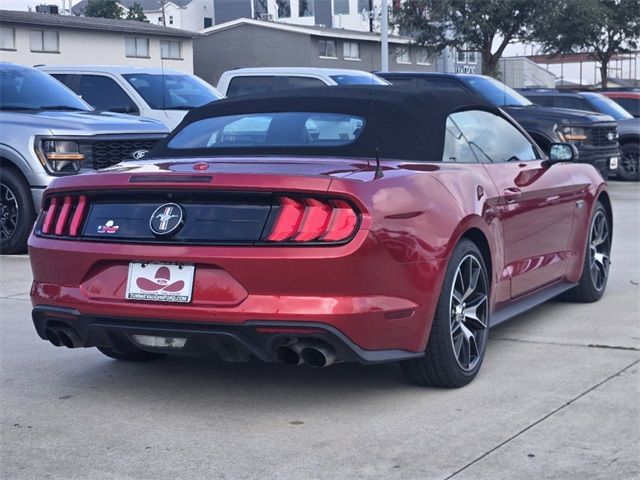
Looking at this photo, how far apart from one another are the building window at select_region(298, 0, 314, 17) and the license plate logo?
67.8m

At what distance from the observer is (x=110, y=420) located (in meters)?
4.99

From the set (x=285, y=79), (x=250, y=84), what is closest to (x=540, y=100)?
(x=285, y=79)

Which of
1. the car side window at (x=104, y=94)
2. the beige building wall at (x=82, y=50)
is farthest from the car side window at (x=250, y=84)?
the beige building wall at (x=82, y=50)

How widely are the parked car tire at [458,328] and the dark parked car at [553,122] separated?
11399 mm

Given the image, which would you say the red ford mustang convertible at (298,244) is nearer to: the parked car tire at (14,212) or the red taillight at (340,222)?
the red taillight at (340,222)

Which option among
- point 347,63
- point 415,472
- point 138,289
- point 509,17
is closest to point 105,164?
point 138,289

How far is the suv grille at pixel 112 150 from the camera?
10.4 meters

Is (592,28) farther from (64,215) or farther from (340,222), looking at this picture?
(340,222)

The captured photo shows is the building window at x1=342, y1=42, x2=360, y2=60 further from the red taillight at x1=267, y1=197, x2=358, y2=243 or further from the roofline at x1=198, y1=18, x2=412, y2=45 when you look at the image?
the red taillight at x1=267, y1=197, x2=358, y2=243

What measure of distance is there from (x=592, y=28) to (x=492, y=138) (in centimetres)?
3409

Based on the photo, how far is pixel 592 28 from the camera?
38938 mm

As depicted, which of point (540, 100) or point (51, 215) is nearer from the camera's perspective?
point (51, 215)

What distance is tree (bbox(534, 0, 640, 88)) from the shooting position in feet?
119

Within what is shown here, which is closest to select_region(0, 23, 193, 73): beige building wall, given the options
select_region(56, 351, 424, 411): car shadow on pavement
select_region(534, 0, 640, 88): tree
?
select_region(534, 0, 640, 88): tree
